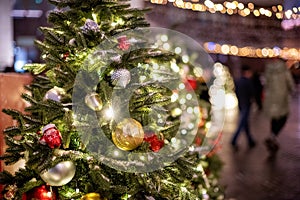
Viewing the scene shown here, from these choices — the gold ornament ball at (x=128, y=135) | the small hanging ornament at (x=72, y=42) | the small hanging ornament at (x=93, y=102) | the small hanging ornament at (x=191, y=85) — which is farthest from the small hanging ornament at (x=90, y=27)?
the small hanging ornament at (x=191, y=85)

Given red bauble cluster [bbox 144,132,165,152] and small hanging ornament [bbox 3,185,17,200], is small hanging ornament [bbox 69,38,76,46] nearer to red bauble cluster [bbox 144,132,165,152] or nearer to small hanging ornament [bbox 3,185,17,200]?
red bauble cluster [bbox 144,132,165,152]

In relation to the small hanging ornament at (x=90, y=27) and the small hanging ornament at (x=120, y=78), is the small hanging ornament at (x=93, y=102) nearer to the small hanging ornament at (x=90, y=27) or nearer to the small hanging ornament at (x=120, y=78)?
the small hanging ornament at (x=120, y=78)

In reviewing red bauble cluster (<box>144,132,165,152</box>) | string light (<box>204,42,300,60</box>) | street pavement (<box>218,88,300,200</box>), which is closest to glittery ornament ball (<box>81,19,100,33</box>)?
red bauble cluster (<box>144,132,165,152</box>)

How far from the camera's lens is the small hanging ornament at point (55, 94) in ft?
11.6

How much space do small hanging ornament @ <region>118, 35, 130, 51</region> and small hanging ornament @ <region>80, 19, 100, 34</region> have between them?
18 centimetres

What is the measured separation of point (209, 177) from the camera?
583cm

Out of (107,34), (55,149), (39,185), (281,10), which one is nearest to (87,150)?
(55,149)

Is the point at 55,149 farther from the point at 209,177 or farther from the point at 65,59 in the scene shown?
the point at 209,177

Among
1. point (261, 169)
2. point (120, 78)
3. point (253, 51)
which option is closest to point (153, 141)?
point (120, 78)

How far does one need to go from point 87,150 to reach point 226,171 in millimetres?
5258

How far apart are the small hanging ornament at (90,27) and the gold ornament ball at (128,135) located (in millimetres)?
644

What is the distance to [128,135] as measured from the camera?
10.9 ft

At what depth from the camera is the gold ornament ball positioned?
11.0 feet

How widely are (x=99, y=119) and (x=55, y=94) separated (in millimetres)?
380
